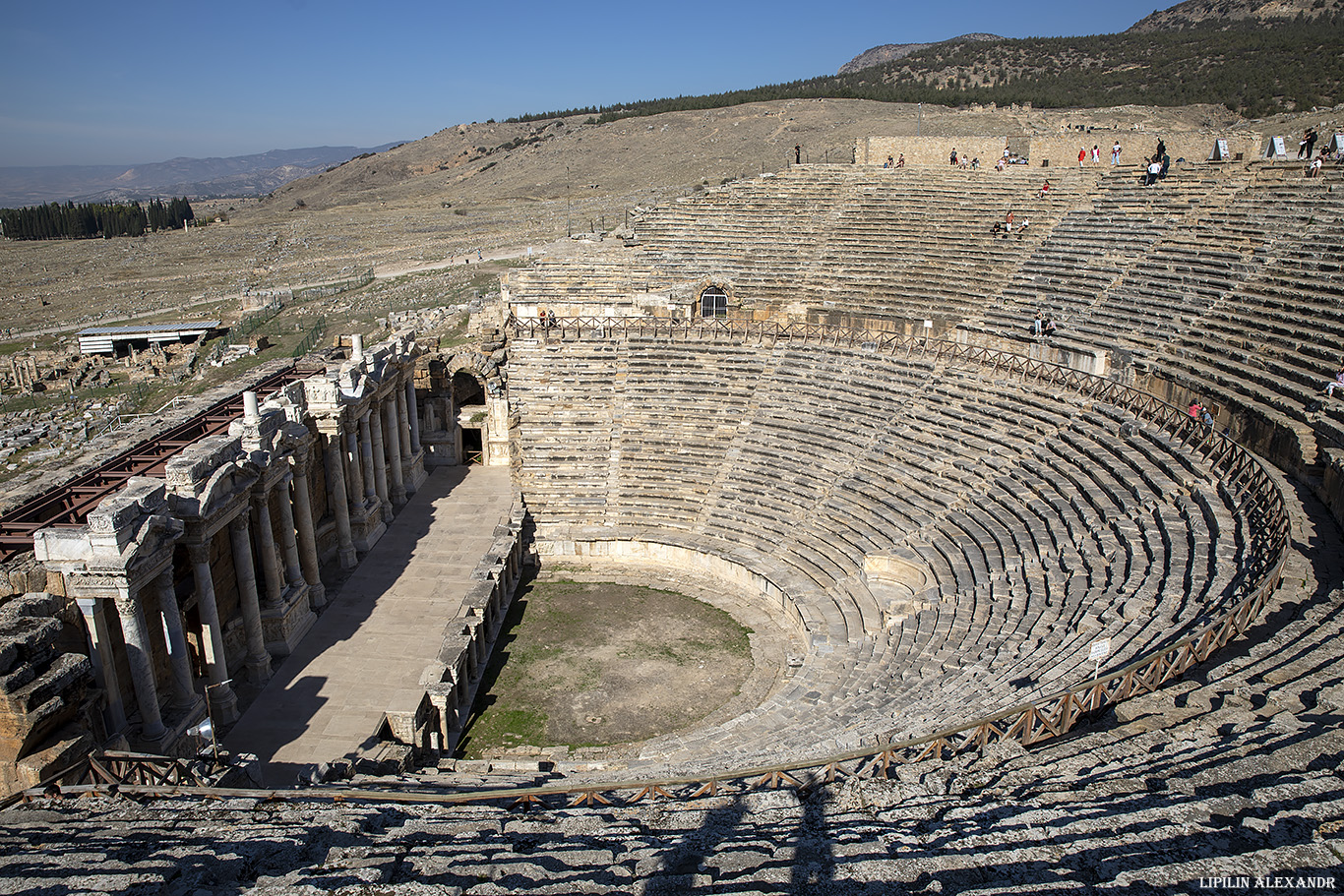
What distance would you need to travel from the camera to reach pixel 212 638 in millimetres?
14039

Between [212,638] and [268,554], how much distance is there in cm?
239

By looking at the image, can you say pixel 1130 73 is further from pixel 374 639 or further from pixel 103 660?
pixel 103 660

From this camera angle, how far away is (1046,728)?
9.70 m

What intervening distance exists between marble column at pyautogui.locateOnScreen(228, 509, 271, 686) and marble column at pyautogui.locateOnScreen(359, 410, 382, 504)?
620cm

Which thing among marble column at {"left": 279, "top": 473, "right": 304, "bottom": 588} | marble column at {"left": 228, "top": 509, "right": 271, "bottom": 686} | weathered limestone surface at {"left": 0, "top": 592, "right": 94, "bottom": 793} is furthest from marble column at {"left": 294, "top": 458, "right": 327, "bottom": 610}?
weathered limestone surface at {"left": 0, "top": 592, "right": 94, "bottom": 793}

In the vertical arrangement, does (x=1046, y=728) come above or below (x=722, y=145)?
below

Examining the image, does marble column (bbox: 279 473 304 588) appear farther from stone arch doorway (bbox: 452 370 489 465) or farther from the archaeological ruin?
stone arch doorway (bbox: 452 370 489 465)

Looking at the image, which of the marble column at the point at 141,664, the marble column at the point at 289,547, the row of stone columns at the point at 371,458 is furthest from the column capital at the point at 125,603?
the row of stone columns at the point at 371,458

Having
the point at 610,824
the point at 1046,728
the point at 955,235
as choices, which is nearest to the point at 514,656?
the point at 610,824

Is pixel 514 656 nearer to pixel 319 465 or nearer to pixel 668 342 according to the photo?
pixel 319 465

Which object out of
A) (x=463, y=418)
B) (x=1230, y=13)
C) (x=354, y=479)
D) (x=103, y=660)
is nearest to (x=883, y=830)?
(x=103, y=660)

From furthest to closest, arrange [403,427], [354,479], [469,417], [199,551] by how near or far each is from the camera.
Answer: [469,417]
[403,427]
[354,479]
[199,551]

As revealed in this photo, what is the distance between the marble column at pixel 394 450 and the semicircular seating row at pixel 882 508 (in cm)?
339

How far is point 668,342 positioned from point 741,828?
64.9 feet
